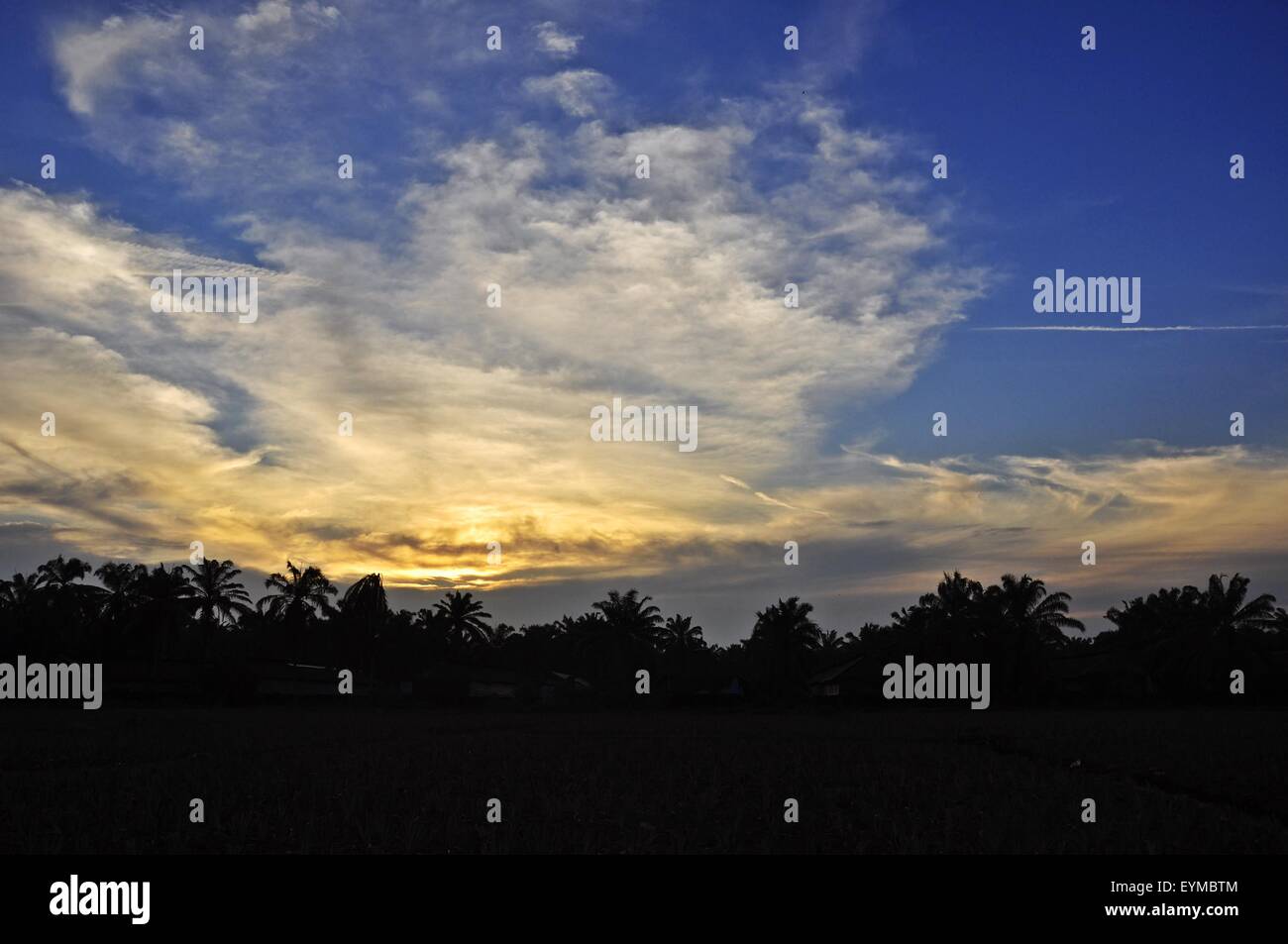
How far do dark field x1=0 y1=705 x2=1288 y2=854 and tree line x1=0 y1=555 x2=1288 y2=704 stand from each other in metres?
29.3

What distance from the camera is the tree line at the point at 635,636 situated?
65.8 metres

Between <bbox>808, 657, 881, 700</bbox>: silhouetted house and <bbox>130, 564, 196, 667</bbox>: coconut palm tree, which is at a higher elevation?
<bbox>130, 564, 196, 667</bbox>: coconut palm tree

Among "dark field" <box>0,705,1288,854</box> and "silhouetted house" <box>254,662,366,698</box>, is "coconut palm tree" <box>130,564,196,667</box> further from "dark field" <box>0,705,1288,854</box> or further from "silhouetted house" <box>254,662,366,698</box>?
"dark field" <box>0,705,1288,854</box>

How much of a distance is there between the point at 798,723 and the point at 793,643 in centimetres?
2882

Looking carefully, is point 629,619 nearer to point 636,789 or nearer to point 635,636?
point 635,636

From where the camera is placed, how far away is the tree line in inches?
2591

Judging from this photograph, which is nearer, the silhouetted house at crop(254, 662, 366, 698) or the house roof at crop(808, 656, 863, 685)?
the silhouetted house at crop(254, 662, 366, 698)

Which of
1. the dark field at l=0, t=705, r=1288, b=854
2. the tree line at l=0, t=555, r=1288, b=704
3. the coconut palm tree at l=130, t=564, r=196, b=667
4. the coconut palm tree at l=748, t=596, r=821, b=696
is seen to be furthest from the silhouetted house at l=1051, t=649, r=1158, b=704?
the coconut palm tree at l=130, t=564, r=196, b=667

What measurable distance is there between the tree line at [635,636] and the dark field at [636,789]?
2926 cm

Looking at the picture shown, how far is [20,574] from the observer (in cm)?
7662

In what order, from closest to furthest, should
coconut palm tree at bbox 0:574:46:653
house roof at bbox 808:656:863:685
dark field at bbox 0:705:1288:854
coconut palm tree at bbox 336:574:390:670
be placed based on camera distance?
dark field at bbox 0:705:1288:854, coconut palm tree at bbox 0:574:46:653, house roof at bbox 808:656:863:685, coconut palm tree at bbox 336:574:390:670

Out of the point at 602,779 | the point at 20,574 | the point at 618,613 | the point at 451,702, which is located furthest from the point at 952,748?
the point at 20,574

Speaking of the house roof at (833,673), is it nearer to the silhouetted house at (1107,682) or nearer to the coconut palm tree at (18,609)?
the silhouetted house at (1107,682)
